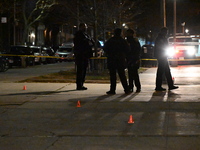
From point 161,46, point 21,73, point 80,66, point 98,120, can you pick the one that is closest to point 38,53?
point 21,73

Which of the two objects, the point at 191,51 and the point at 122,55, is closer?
the point at 122,55

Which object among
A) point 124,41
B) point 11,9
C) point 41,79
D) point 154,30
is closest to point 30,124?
point 124,41

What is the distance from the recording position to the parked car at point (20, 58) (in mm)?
31809

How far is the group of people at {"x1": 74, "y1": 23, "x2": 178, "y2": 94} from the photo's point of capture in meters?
13.6

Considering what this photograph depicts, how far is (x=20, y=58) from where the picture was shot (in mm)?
32375

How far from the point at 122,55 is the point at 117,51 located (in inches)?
7.1

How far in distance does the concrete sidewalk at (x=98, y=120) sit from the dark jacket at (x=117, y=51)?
2.85ft

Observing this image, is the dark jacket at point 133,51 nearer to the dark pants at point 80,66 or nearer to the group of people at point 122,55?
the group of people at point 122,55

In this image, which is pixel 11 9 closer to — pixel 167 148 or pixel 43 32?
pixel 43 32

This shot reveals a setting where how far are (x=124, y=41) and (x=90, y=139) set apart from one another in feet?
19.0

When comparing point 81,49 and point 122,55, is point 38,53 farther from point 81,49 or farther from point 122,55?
point 122,55

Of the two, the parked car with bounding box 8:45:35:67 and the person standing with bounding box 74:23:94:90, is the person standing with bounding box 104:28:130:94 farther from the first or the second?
the parked car with bounding box 8:45:35:67

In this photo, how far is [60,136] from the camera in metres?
8.38


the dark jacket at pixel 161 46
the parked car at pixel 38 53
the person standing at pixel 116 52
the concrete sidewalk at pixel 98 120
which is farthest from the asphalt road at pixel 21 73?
the parked car at pixel 38 53
